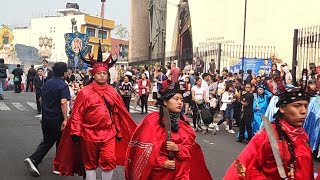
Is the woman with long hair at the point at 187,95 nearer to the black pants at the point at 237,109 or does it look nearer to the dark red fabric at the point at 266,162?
the black pants at the point at 237,109

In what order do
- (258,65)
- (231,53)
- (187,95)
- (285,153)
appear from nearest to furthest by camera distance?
(285,153) → (187,95) → (258,65) → (231,53)

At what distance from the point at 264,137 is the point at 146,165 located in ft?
4.15

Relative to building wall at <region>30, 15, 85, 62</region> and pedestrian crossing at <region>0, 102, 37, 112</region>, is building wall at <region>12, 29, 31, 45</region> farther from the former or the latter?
pedestrian crossing at <region>0, 102, 37, 112</region>

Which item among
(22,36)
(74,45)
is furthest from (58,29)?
(74,45)

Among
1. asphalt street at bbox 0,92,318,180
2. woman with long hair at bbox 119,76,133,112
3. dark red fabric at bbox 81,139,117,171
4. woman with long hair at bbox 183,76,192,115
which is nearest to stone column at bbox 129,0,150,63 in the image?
woman with long hair at bbox 183,76,192,115

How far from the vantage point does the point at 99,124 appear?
613 centimetres

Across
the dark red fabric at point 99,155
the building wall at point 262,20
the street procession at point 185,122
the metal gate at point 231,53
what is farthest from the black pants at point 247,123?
the building wall at point 262,20

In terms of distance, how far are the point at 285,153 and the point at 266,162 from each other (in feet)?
0.53

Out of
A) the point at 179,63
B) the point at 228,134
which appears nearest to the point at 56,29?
the point at 179,63

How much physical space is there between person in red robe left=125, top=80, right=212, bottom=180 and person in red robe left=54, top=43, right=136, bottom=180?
1.19 metres

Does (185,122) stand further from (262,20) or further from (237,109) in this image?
(262,20)

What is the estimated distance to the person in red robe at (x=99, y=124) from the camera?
603 cm

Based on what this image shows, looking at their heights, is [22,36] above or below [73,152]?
above

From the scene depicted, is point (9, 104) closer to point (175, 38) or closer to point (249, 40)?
point (249, 40)
